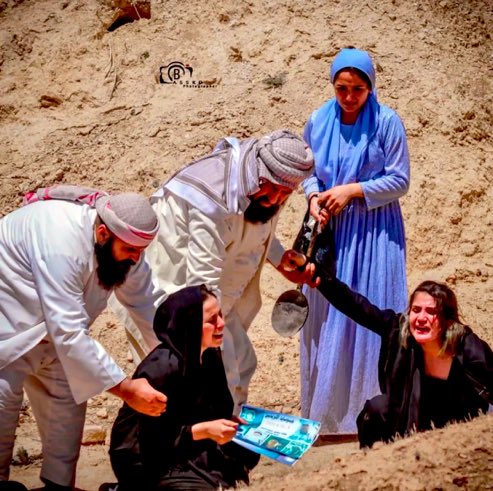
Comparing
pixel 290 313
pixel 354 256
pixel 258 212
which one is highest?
pixel 258 212

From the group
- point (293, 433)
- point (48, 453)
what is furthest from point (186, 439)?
point (48, 453)

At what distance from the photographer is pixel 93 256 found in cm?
492

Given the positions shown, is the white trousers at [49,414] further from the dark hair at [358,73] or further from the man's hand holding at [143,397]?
the dark hair at [358,73]

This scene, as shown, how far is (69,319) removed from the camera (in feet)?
15.7

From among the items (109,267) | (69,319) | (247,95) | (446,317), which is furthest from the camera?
(247,95)

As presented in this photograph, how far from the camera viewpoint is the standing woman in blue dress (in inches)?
248

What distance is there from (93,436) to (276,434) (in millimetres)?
2541

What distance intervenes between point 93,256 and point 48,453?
3.34ft

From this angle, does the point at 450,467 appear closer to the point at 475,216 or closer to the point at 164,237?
the point at 164,237

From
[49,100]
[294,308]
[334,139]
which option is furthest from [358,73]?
[49,100]

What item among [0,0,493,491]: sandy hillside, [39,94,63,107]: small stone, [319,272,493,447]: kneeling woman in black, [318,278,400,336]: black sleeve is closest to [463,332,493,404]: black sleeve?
[319,272,493,447]: kneeling woman in black

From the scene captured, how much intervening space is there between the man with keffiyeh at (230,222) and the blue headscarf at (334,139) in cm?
70

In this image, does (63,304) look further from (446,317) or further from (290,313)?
(446,317)

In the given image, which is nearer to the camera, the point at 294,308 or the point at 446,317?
the point at 446,317
